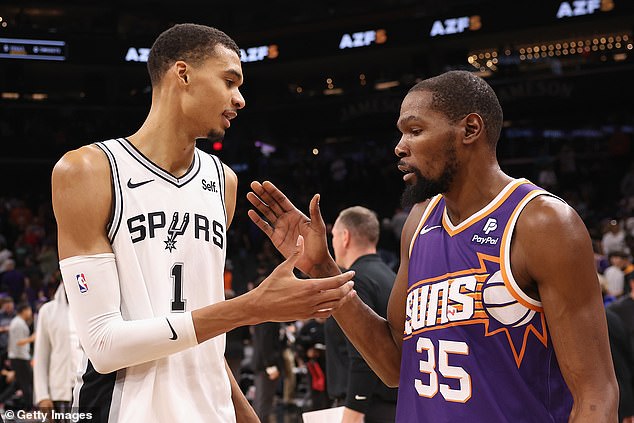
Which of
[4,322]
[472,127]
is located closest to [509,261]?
[472,127]

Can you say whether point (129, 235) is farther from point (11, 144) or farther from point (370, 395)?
point (11, 144)

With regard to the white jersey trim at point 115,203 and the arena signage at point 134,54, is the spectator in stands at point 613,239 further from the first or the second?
the arena signage at point 134,54

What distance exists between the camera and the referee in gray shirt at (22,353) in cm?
1075

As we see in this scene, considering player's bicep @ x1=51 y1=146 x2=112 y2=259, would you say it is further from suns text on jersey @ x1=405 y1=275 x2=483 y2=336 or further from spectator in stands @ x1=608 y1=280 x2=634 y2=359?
spectator in stands @ x1=608 y1=280 x2=634 y2=359

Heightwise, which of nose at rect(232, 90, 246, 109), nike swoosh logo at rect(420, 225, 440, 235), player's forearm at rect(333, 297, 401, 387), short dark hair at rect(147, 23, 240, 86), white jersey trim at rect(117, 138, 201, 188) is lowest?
player's forearm at rect(333, 297, 401, 387)

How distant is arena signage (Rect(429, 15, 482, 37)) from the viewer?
60.2ft

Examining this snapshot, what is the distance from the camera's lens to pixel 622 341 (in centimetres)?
599

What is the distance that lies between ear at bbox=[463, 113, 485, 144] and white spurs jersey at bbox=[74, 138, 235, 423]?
886 millimetres

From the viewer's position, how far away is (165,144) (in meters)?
2.72

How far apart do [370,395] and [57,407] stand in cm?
409

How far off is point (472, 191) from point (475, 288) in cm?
35

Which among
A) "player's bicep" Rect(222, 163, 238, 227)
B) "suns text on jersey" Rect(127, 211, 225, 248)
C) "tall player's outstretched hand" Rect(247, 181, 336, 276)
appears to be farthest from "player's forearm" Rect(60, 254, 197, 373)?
"player's bicep" Rect(222, 163, 238, 227)

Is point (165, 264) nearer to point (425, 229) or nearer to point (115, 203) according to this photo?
point (115, 203)

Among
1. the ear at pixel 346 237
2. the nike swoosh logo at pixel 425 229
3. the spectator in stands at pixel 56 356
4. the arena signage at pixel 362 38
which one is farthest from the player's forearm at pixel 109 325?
the arena signage at pixel 362 38
